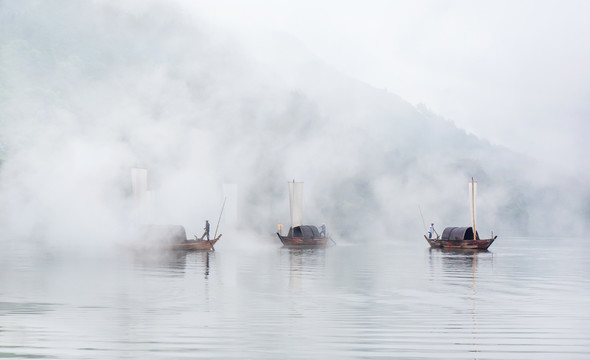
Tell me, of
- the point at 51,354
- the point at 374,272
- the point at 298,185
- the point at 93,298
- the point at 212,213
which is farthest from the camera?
the point at 212,213

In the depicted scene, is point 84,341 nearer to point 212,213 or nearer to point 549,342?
point 549,342

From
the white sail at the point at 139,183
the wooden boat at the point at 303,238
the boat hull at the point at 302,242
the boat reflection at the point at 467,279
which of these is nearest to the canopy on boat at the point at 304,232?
the wooden boat at the point at 303,238

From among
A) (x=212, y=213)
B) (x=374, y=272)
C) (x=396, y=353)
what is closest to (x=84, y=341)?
(x=396, y=353)

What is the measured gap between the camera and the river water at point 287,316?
1955cm

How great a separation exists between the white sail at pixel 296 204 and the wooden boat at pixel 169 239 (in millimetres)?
29088

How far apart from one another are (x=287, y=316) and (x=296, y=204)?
83416mm

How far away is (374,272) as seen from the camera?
175 ft

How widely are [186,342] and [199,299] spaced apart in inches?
449

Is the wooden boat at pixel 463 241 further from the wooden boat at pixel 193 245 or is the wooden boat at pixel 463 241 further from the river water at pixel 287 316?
the river water at pixel 287 316

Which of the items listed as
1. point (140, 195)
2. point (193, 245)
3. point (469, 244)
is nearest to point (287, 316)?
point (193, 245)

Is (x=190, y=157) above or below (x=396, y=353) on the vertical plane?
above

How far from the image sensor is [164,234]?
254ft

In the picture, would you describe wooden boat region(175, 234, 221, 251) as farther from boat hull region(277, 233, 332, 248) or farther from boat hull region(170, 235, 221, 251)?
boat hull region(277, 233, 332, 248)

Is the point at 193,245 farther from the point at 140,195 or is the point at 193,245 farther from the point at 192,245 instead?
the point at 140,195
